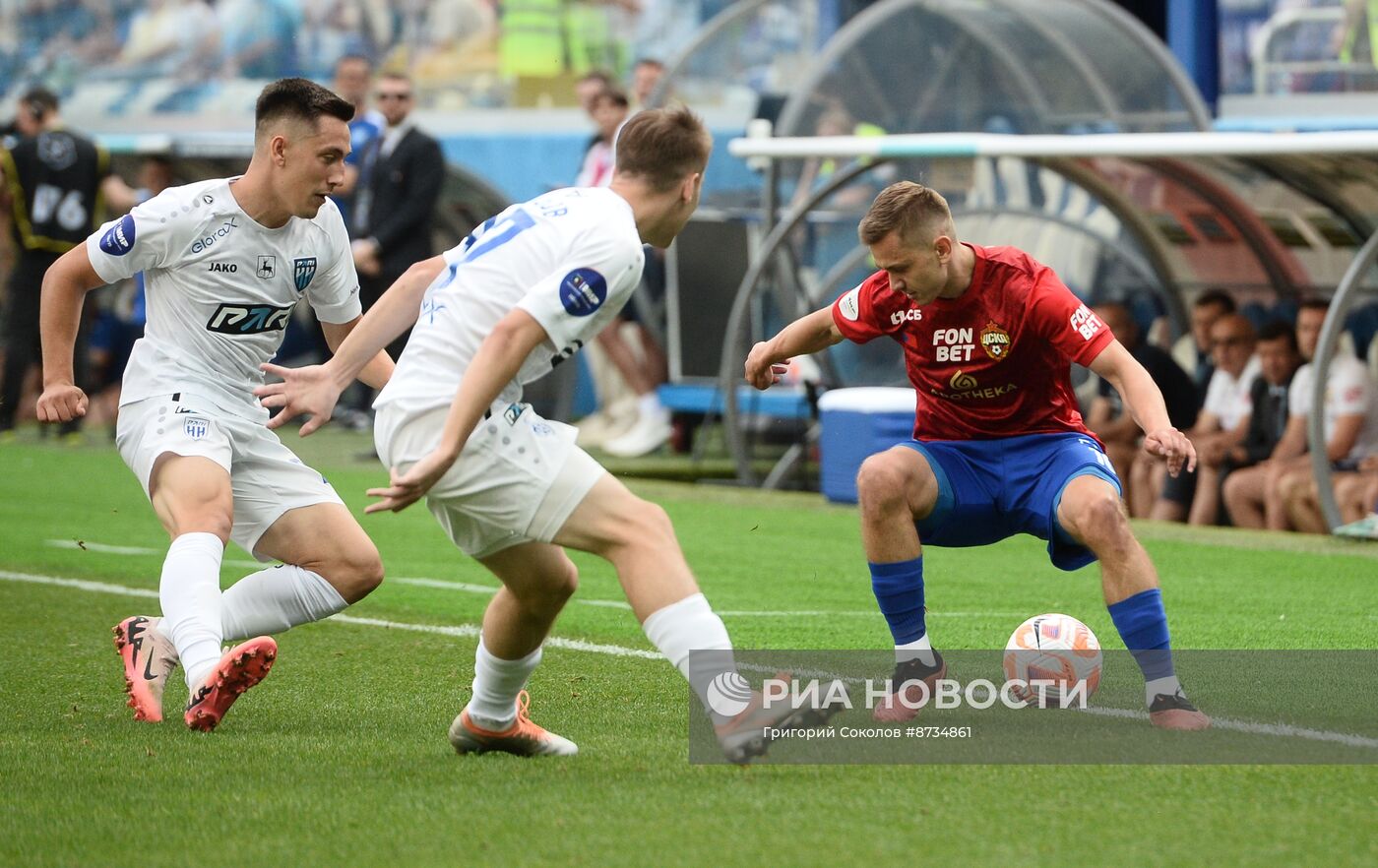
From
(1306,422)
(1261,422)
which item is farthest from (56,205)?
(1306,422)

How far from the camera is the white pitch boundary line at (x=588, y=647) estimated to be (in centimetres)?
514

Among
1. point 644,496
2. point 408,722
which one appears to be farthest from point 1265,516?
point 408,722

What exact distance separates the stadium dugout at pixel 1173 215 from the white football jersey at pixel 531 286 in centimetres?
583

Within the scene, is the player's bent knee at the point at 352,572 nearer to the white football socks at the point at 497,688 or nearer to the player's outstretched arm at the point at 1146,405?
the white football socks at the point at 497,688

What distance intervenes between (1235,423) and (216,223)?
6.72 meters

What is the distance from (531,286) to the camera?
455cm

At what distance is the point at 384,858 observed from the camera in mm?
3932

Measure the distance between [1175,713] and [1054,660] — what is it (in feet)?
2.01

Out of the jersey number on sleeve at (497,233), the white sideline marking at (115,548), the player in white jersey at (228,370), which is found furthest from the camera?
the white sideline marking at (115,548)

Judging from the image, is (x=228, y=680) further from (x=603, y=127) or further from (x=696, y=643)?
(x=603, y=127)

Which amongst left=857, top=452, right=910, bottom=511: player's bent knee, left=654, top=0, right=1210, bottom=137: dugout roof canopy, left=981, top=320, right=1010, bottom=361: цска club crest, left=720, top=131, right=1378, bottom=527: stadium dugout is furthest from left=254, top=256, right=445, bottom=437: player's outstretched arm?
left=654, top=0, right=1210, bottom=137: dugout roof canopy

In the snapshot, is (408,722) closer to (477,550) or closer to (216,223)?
(477,550)

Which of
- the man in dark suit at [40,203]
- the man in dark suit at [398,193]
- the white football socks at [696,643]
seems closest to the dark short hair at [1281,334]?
the man in dark suit at [398,193]

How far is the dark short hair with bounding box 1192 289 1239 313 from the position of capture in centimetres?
1126
